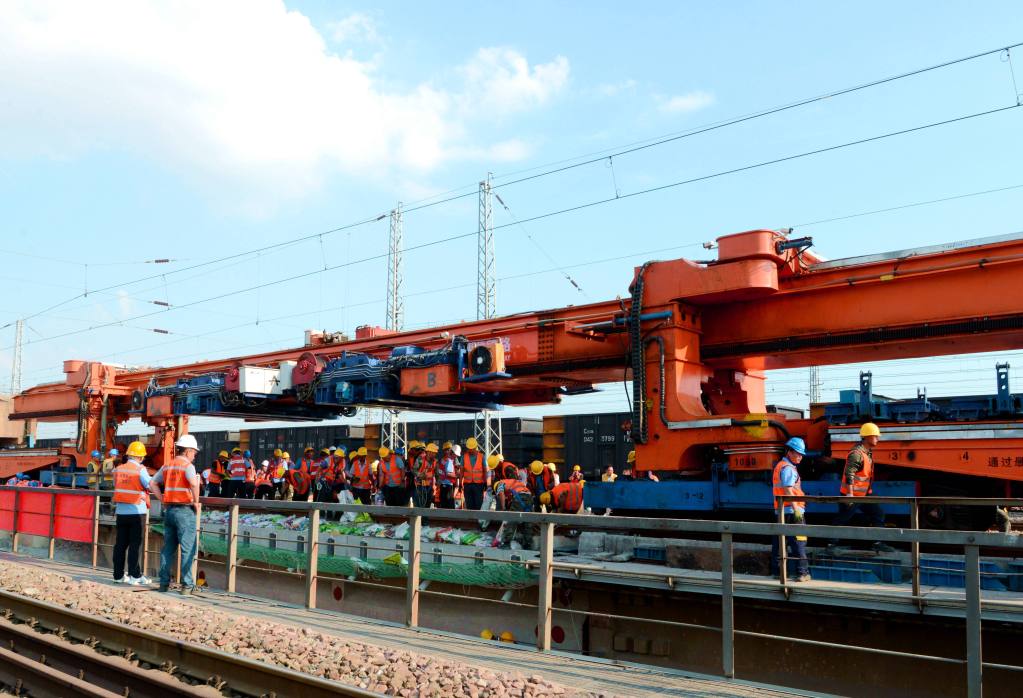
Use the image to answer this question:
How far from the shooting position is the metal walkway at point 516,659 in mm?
5242

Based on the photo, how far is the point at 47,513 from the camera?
1281 cm

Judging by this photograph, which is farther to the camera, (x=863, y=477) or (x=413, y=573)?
(x=863, y=477)

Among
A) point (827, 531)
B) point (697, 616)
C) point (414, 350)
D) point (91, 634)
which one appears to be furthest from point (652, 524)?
point (414, 350)

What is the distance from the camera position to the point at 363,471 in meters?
16.9

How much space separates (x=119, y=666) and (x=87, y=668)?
25.6 inches

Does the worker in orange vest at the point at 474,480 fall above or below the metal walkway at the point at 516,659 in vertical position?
above

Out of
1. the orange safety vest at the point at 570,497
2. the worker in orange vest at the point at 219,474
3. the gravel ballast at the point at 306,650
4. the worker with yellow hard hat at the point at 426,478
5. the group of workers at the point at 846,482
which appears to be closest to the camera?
the gravel ballast at the point at 306,650

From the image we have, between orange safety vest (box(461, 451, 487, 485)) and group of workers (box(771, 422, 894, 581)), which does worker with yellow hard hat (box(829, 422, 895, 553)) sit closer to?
group of workers (box(771, 422, 894, 581))

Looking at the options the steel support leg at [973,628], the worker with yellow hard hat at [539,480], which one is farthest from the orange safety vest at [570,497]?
the steel support leg at [973,628]

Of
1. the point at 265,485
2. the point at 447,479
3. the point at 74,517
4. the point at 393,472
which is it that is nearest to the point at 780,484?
the point at 447,479

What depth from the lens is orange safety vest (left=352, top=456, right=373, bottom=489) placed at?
16938 millimetres

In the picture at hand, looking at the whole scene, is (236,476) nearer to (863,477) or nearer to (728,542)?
(863,477)

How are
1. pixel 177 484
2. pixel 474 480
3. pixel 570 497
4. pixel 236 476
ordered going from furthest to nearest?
pixel 236 476, pixel 474 480, pixel 570 497, pixel 177 484

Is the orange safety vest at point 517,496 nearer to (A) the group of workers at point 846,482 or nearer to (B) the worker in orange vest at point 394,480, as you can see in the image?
(B) the worker in orange vest at point 394,480
